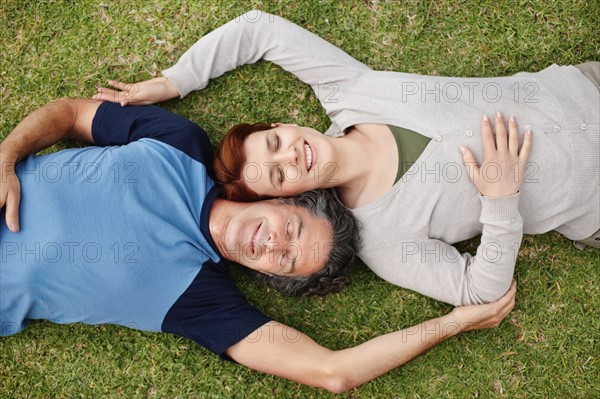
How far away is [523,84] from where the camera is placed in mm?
3113

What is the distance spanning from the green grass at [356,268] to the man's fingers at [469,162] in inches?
32.1

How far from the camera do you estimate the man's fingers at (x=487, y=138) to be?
9.61ft

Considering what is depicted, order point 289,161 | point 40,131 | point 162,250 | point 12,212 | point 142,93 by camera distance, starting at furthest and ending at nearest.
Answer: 1. point 142,93
2. point 40,131
3. point 162,250
4. point 12,212
5. point 289,161

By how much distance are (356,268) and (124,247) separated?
1.43 meters

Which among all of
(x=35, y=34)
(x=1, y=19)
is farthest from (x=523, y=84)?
(x=1, y=19)

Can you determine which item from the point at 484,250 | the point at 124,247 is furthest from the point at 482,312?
the point at 124,247

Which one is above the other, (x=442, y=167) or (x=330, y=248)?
(x=442, y=167)

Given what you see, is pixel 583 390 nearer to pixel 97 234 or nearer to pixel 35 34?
pixel 97 234

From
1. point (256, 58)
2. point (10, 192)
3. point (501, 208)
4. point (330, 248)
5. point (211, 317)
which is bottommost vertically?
point (211, 317)

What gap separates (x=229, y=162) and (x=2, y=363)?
80.1 inches

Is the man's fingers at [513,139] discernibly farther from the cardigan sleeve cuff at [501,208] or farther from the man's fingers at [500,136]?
the cardigan sleeve cuff at [501,208]

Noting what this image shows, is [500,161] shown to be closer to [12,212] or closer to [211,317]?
[211,317]

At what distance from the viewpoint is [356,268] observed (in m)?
3.49

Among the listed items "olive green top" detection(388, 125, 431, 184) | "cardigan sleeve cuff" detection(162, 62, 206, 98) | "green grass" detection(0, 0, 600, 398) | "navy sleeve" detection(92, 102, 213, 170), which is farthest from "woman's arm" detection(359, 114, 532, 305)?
"cardigan sleeve cuff" detection(162, 62, 206, 98)
